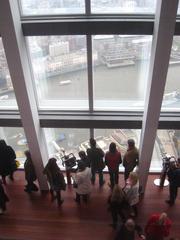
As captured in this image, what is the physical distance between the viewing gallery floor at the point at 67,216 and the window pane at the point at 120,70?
88.8 inches

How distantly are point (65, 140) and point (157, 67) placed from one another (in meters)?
3.35

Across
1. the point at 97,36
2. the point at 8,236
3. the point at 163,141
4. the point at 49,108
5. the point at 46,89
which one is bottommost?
the point at 8,236

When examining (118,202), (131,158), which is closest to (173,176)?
(131,158)

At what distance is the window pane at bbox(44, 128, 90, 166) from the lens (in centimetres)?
719

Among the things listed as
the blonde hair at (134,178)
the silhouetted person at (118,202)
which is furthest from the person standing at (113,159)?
the silhouetted person at (118,202)

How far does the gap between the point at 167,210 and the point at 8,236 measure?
361 cm

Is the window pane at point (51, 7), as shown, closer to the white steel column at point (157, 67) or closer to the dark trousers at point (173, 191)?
the white steel column at point (157, 67)

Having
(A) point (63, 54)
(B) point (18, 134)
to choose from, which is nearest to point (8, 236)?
(B) point (18, 134)

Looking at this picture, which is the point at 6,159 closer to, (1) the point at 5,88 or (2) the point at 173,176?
(1) the point at 5,88

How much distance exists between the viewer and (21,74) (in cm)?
526

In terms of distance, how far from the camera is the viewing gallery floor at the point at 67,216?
607 cm

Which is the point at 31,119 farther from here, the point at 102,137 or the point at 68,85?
the point at 102,137

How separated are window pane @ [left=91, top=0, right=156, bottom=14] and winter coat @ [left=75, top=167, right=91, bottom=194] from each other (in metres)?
3.17

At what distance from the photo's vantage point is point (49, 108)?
6613 millimetres
